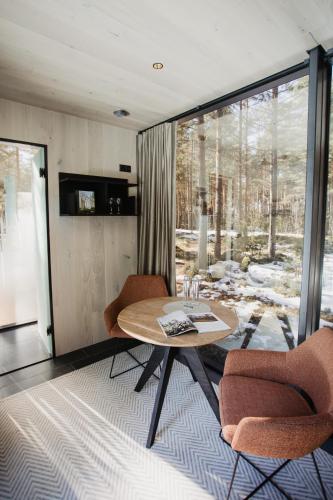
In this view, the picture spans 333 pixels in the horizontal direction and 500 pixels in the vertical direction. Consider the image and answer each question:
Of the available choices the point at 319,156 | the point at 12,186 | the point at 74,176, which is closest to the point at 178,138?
the point at 74,176

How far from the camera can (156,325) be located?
1904mm

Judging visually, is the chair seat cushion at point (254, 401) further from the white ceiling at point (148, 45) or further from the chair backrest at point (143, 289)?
the white ceiling at point (148, 45)

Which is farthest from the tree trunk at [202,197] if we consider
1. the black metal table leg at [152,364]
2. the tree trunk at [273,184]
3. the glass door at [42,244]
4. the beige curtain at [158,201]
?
the glass door at [42,244]

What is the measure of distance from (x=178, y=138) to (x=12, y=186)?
7.16 ft

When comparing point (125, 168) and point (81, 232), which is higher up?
point (125, 168)

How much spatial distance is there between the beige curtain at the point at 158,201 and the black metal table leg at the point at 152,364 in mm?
842

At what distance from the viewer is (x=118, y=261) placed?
3.29 metres

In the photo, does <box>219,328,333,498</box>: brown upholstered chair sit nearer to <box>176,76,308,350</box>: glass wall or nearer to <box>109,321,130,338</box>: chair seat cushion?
<box>176,76,308,350</box>: glass wall

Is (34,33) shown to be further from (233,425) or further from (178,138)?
(233,425)

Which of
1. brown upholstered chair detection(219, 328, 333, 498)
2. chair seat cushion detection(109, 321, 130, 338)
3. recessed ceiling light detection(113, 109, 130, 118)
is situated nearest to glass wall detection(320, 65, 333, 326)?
brown upholstered chair detection(219, 328, 333, 498)

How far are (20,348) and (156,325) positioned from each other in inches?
80.2

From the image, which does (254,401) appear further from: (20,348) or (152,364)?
(20,348)

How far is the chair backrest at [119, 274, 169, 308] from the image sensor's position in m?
2.86

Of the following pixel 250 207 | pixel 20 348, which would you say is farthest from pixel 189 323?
pixel 20 348
